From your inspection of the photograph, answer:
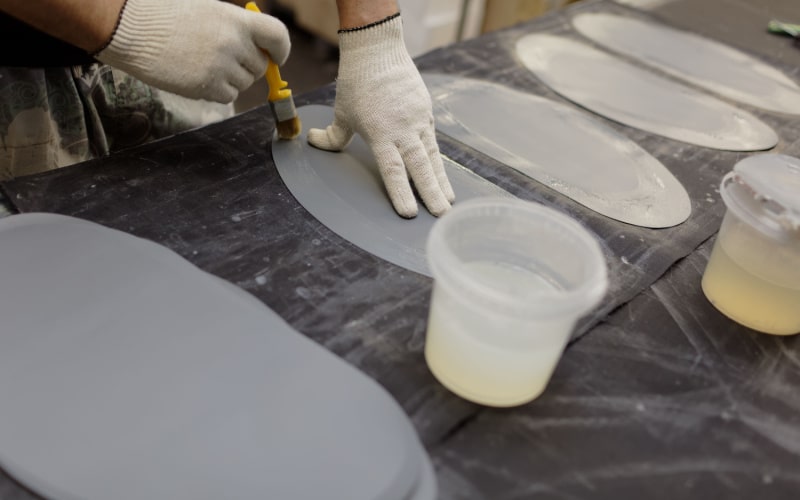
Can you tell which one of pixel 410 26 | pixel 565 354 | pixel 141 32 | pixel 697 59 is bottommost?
pixel 410 26

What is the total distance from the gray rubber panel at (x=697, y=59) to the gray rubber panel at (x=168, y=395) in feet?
3.68

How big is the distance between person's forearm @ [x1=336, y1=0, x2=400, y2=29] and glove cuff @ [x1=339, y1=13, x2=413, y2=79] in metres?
0.01

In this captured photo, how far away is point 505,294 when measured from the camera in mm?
562

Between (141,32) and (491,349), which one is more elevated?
(141,32)

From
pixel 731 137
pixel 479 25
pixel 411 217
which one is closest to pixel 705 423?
pixel 411 217

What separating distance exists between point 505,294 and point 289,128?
1.73ft

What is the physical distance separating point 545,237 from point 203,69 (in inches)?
20.1

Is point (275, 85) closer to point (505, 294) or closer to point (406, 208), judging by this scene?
point (406, 208)

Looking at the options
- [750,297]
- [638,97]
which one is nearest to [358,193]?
[750,297]

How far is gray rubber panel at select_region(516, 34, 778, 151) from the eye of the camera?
1.19m

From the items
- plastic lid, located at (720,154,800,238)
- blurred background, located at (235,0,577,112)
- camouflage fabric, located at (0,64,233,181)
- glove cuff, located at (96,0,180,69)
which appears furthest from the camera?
blurred background, located at (235,0,577,112)

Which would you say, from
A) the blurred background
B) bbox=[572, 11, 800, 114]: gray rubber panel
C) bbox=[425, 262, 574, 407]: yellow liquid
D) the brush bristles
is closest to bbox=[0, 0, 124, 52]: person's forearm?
the brush bristles

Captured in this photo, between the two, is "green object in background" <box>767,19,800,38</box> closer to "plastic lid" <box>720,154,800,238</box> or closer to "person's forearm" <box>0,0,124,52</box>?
"plastic lid" <box>720,154,800,238</box>

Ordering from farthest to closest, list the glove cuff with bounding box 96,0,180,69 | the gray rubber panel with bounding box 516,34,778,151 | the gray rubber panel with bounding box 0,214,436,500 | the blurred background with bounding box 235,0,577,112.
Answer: the blurred background with bounding box 235,0,577,112 → the gray rubber panel with bounding box 516,34,778,151 → the glove cuff with bounding box 96,0,180,69 → the gray rubber panel with bounding box 0,214,436,500
